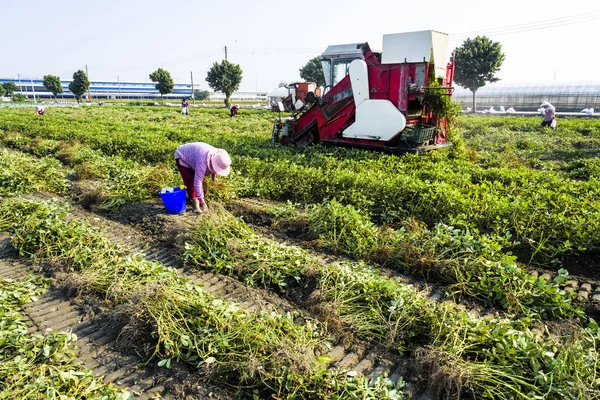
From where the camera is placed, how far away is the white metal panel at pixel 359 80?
10.4 meters

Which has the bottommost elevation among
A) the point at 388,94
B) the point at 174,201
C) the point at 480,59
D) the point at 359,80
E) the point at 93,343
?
the point at 93,343

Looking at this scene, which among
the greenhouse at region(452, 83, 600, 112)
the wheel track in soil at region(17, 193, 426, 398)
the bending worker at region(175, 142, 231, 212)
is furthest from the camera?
the greenhouse at region(452, 83, 600, 112)

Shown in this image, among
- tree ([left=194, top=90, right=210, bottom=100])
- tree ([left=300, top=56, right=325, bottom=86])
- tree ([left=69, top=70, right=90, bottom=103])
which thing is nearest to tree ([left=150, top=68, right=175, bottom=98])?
tree ([left=69, top=70, right=90, bottom=103])

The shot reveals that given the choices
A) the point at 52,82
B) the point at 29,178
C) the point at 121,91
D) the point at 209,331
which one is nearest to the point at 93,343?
the point at 209,331

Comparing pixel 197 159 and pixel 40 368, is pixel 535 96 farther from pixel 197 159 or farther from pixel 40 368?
pixel 40 368

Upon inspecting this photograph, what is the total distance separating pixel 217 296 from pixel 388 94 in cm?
784

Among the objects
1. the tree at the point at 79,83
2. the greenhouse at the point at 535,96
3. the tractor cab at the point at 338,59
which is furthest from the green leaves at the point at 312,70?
the tractor cab at the point at 338,59

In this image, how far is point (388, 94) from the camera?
1027 cm

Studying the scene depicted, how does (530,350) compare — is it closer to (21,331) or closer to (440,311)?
(440,311)

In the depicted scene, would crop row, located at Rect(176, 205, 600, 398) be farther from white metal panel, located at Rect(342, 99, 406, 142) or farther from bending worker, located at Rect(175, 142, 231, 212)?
white metal panel, located at Rect(342, 99, 406, 142)

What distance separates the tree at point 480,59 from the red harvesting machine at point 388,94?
31.7 meters

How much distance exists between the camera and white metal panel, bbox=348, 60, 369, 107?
10391 millimetres

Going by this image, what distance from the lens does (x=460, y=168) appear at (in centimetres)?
845

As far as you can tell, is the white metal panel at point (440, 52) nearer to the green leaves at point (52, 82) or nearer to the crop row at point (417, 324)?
the crop row at point (417, 324)
